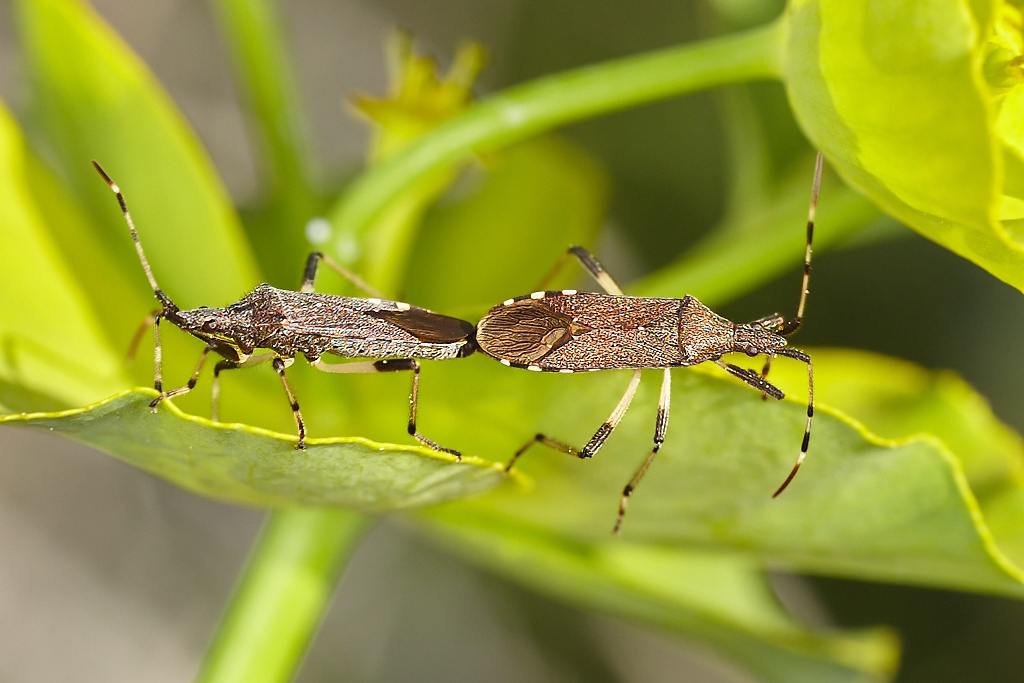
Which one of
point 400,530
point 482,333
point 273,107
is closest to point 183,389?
point 482,333

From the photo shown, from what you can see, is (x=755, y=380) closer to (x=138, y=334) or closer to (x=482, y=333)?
(x=482, y=333)

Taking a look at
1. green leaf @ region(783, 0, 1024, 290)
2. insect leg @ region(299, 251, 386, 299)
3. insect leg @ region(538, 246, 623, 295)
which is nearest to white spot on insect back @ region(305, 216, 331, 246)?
insect leg @ region(299, 251, 386, 299)

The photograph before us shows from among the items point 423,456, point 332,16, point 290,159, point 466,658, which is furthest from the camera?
point 332,16

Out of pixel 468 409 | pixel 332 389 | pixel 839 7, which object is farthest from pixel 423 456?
pixel 839 7

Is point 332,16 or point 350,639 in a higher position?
point 332,16

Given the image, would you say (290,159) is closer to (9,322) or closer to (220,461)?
(9,322)

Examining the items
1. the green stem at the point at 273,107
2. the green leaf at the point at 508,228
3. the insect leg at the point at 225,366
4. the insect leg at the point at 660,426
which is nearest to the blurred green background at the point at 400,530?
the green leaf at the point at 508,228
